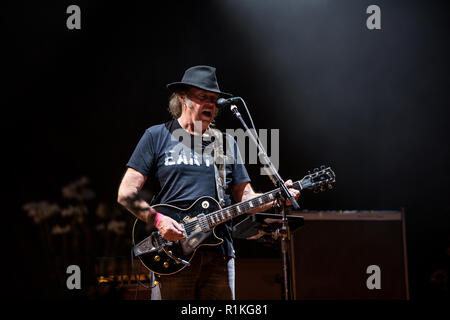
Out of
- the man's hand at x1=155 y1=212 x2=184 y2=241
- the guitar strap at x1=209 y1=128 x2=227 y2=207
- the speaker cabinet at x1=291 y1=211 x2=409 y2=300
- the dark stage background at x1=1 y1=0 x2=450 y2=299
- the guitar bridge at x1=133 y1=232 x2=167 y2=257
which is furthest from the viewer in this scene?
the dark stage background at x1=1 y1=0 x2=450 y2=299

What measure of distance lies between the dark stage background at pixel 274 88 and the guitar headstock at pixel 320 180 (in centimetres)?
154

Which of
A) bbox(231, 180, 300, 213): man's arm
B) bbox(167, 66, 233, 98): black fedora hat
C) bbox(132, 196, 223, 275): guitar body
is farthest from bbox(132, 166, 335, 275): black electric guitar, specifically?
bbox(167, 66, 233, 98): black fedora hat

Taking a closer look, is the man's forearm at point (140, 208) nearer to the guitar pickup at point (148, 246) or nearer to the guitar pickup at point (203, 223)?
the guitar pickup at point (148, 246)

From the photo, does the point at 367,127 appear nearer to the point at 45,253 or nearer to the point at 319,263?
the point at 319,263

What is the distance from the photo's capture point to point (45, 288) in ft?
12.8

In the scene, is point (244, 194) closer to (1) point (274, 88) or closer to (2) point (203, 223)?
(2) point (203, 223)

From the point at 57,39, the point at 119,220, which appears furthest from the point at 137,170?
the point at 57,39

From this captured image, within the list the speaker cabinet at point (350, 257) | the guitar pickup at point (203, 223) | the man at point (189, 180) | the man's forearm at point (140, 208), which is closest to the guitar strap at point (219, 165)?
the man at point (189, 180)

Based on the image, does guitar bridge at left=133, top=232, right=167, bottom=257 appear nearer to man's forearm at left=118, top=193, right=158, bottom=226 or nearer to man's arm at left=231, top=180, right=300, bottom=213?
man's forearm at left=118, top=193, right=158, bottom=226

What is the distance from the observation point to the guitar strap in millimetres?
2701

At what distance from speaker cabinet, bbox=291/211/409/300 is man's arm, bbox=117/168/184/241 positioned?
1.65 meters

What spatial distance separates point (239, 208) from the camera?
2721mm

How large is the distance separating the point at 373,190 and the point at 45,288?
332cm
